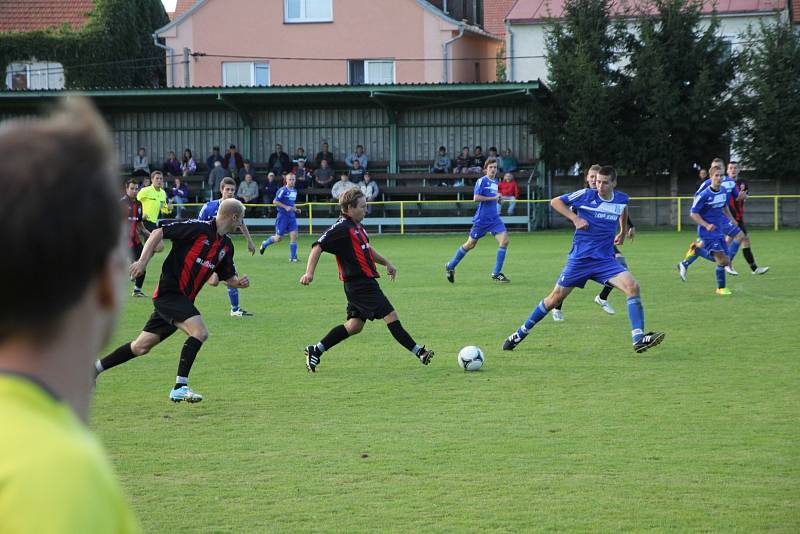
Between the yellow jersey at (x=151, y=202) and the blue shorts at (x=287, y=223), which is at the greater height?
the yellow jersey at (x=151, y=202)

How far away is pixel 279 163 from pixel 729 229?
18.8m

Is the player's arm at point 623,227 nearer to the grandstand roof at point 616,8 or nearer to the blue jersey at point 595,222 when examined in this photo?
the blue jersey at point 595,222

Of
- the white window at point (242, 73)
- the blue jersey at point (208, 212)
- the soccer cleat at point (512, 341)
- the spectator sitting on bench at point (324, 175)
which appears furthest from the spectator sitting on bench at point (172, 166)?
the soccer cleat at point (512, 341)

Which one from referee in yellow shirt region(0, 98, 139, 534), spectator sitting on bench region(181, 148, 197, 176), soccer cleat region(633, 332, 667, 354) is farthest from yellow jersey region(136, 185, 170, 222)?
referee in yellow shirt region(0, 98, 139, 534)

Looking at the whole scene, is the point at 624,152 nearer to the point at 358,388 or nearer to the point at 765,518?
the point at 358,388

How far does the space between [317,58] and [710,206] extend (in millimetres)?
23362

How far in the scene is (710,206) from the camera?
624 inches

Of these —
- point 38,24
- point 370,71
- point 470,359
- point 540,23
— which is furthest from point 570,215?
point 38,24

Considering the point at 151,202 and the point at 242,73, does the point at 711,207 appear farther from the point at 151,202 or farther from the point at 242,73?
the point at 242,73

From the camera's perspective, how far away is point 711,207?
15.9m

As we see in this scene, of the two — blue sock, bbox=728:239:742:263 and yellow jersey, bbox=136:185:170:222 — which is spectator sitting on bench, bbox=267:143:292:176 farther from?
blue sock, bbox=728:239:742:263

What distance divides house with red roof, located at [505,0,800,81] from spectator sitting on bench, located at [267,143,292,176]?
8.73 metres

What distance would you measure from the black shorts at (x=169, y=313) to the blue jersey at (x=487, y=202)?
10.3 meters

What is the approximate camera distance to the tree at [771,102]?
99.6 ft
